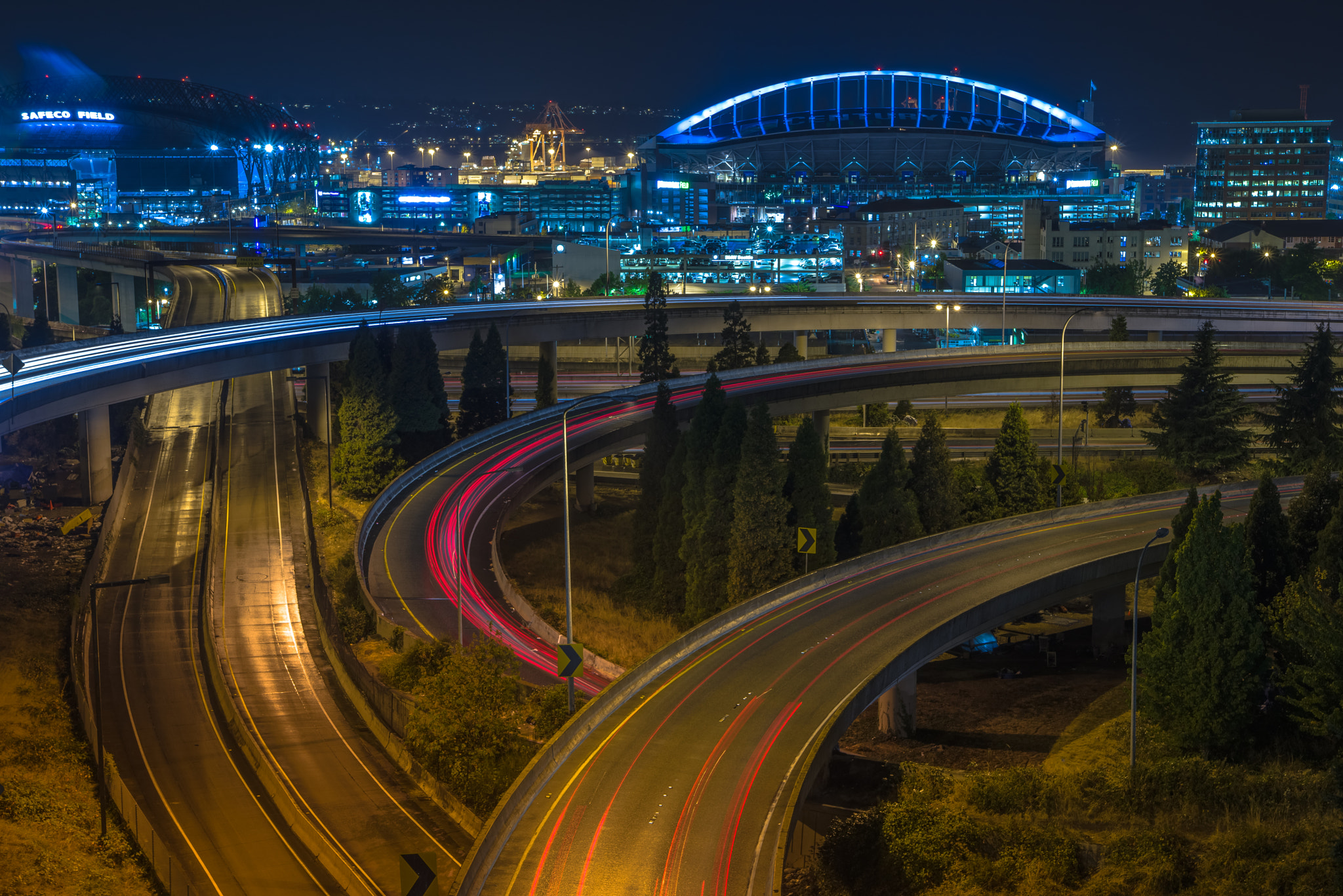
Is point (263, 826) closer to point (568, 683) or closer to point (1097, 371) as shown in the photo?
point (568, 683)

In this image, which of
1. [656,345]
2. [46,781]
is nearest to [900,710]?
[46,781]

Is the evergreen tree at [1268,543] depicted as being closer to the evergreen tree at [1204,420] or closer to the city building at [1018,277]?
the evergreen tree at [1204,420]

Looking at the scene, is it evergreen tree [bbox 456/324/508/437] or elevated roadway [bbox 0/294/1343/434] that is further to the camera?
evergreen tree [bbox 456/324/508/437]

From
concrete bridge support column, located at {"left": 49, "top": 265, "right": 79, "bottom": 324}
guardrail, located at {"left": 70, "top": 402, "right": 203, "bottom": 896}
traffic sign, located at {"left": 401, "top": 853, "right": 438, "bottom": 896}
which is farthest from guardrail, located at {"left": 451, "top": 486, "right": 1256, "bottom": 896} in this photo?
concrete bridge support column, located at {"left": 49, "top": 265, "right": 79, "bottom": 324}

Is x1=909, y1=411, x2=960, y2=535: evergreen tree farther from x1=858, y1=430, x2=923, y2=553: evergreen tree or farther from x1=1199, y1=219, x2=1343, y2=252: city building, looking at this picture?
x1=1199, y1=219, x2=1343, y2=252: city building

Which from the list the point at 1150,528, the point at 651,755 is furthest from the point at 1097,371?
the point at 651,755

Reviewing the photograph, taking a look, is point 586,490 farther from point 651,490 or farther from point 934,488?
point 934,488

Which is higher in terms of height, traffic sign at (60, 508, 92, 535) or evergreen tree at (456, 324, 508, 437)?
evergreen tree at (456, 324, 508, 437)
